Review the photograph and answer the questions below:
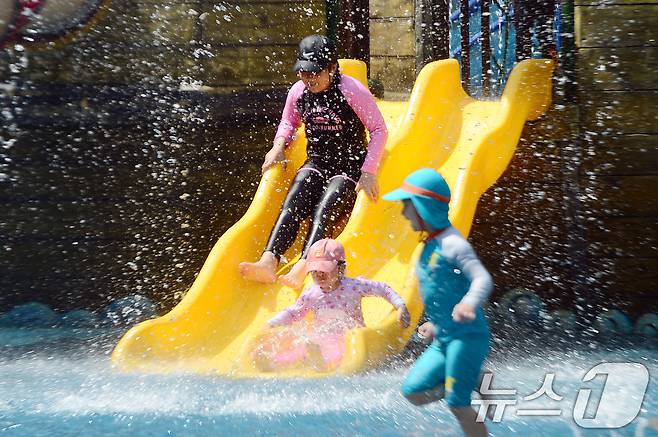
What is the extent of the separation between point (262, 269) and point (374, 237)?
589 mm

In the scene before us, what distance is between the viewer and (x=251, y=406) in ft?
9.60

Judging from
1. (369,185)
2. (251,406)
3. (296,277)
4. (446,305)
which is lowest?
(251,406)

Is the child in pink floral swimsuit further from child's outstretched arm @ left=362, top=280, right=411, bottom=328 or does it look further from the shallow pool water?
the shallow pool water

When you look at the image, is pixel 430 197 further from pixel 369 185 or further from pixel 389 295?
pixel 369 185

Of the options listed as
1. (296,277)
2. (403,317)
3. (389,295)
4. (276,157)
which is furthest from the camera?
(276,157)

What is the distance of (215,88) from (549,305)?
8.52ft

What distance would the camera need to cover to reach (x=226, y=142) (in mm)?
5316

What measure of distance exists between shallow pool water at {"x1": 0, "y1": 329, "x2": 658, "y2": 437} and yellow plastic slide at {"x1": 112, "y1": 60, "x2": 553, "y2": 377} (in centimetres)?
13

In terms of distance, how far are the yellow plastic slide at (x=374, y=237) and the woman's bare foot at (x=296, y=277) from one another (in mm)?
87

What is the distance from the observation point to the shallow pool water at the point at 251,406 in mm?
2674

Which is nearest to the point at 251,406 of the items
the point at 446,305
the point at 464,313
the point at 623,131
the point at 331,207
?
the point at 446,305

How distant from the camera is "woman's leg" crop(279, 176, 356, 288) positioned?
3753 millimetres

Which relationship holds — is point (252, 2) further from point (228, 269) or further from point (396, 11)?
point (396, 11)

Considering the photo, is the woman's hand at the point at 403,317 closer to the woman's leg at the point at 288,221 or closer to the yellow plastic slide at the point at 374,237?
the yellow plastic slide at the point at 374,237
